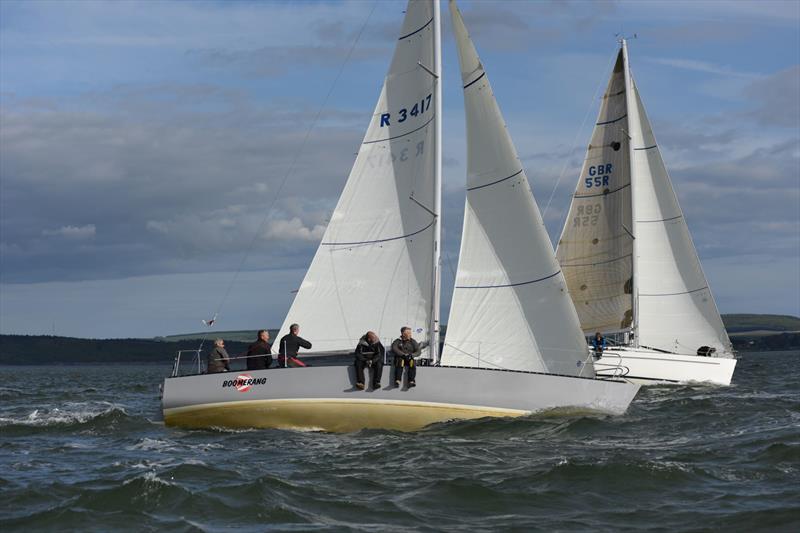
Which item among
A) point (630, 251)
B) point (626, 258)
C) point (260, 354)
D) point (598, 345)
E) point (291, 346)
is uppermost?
point (630, 251)

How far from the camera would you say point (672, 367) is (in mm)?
37625

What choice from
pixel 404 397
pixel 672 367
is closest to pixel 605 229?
pixel 672 367

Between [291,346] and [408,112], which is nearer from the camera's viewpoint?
[291,346]

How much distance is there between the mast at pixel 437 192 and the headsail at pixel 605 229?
1836 centimetres

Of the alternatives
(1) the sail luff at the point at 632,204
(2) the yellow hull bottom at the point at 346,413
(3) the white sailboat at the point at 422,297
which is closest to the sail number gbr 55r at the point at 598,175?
(1) the sail luff at the point at 632,204

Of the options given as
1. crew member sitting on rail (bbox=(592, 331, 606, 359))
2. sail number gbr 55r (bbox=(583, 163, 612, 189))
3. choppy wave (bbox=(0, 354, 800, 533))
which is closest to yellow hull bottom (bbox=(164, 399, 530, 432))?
choppy wave (bbox=(0, 354, 800, 533))

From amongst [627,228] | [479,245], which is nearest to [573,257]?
[627,228]

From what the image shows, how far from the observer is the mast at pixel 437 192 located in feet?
75.8

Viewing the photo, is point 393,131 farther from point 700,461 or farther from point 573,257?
point 573,257

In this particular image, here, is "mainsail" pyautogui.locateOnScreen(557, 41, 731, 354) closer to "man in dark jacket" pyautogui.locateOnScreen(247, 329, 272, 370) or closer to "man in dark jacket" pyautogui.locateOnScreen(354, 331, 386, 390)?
"man in dark jacket" pyautogui.locateOnScreen(247, 329, 272, 370)

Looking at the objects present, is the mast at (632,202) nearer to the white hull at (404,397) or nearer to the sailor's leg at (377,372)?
the white hull at (404,397)

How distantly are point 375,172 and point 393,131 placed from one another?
0.98 m

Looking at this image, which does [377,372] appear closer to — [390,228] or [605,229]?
[390,228]

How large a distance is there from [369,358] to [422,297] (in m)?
2.38
